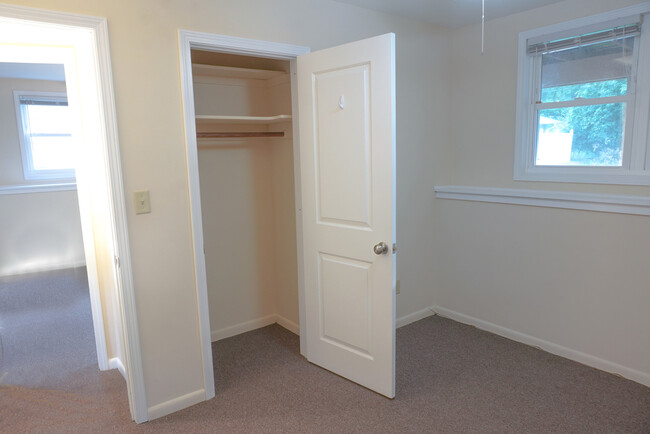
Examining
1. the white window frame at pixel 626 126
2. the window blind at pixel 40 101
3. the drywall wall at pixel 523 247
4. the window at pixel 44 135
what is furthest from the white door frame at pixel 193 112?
the window blind at pixel 40 101

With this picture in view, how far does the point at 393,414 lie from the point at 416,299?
4.53ft

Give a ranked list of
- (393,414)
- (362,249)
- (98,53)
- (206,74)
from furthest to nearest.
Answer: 1. (206,74)
2. (362,249)
3. (393,414)
4. (98,53)

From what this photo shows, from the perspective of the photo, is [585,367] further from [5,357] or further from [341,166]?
[5,357]

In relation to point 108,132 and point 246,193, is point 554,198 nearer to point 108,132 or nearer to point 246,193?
point 246,193

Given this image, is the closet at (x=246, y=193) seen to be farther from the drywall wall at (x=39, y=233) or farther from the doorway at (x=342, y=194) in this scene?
the drywall wall at (x=39, y=233)

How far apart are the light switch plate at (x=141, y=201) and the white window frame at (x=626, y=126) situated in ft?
8.42

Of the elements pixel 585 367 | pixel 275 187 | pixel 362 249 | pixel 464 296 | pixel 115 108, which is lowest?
pixel 585 367

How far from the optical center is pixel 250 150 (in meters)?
3.35

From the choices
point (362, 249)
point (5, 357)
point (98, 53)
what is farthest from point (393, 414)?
point (5, 357)

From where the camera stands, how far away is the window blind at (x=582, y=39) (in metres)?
2.57

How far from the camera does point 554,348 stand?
2.97m

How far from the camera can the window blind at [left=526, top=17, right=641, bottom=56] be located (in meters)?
2.57

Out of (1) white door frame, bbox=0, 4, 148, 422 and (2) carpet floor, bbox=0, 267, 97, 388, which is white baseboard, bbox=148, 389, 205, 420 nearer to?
(1) white door frame, bbox=0, 4, 148, 422

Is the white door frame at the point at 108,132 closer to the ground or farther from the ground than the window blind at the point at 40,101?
closer to the ground
